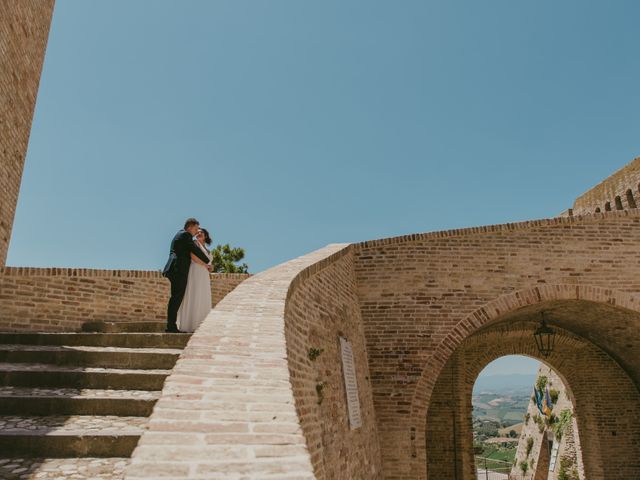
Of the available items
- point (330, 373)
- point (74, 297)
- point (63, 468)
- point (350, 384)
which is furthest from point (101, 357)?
point (74, 297)

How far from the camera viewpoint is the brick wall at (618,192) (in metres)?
14.9

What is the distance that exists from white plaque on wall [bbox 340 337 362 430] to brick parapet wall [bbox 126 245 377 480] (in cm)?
104

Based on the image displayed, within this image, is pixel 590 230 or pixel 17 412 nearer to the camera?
pixel 17 412

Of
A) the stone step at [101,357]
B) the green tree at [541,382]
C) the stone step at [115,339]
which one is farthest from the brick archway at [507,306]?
the green tree at [541,382]

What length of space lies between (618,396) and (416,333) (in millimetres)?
8086

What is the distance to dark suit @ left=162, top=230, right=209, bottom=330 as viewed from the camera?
564 centimetres

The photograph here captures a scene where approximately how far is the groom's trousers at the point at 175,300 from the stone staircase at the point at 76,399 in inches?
40.8

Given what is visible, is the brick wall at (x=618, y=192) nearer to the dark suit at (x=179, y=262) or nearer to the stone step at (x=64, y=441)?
the dark suit at (x=179, y=262)

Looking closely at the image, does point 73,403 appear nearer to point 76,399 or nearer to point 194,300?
A: point 76,399

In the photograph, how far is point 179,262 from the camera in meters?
5.71

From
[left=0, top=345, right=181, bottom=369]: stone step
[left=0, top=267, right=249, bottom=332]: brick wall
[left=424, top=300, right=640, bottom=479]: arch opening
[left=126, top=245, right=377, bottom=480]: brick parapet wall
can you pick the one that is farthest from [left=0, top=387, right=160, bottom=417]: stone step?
[left=424, top=300, right=640, bottom=479]: arch opening

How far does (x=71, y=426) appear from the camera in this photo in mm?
2998

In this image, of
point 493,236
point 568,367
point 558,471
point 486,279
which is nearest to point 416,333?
point 486,279

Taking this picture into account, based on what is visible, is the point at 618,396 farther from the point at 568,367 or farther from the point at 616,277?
the point at 616,277
